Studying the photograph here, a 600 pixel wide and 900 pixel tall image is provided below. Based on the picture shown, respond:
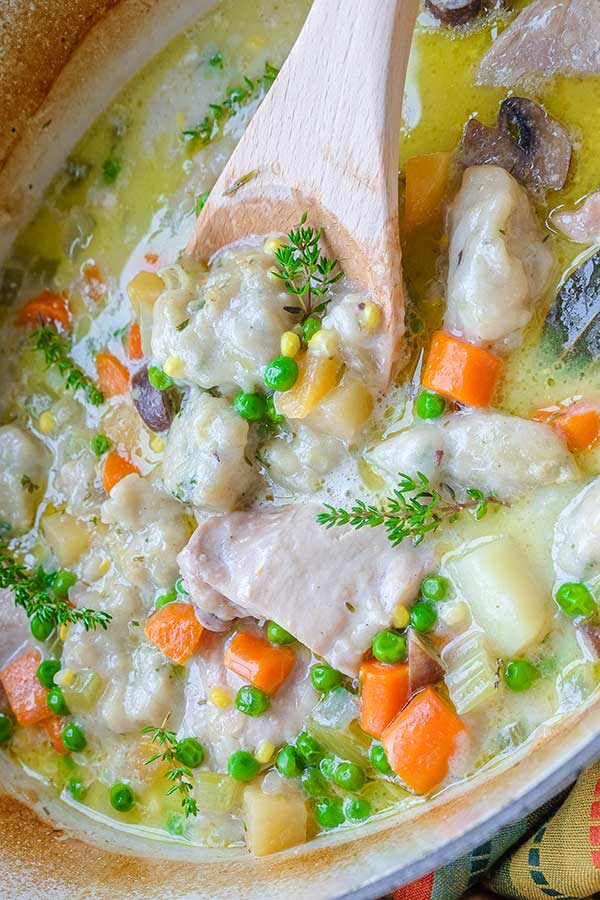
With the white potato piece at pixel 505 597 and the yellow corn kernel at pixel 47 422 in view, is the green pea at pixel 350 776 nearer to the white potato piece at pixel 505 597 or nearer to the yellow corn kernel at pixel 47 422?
the white potato piece at pixel 505 597

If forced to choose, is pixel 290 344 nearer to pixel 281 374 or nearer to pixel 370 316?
pixel 281 374

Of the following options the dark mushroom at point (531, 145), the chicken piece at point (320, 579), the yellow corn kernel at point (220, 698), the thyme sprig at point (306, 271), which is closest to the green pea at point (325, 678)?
the chicken piece at point (320, 579)

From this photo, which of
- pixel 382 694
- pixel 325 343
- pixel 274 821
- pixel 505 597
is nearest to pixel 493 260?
pixel 325 343

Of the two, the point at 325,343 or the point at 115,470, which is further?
the point at 115,470

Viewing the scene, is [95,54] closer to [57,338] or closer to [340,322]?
[57,338]

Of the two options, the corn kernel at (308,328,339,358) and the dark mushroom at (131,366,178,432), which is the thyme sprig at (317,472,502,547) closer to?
the corn kernel at (308,328,339,358)

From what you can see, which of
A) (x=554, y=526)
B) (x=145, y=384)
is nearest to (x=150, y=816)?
(x=145, y=384)

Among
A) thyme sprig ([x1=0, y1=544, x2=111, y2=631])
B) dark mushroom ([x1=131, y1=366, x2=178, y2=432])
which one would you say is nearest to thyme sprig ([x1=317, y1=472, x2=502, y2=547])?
dark mushroom ([x1=131, y1=366, x2=178, y2=432])
